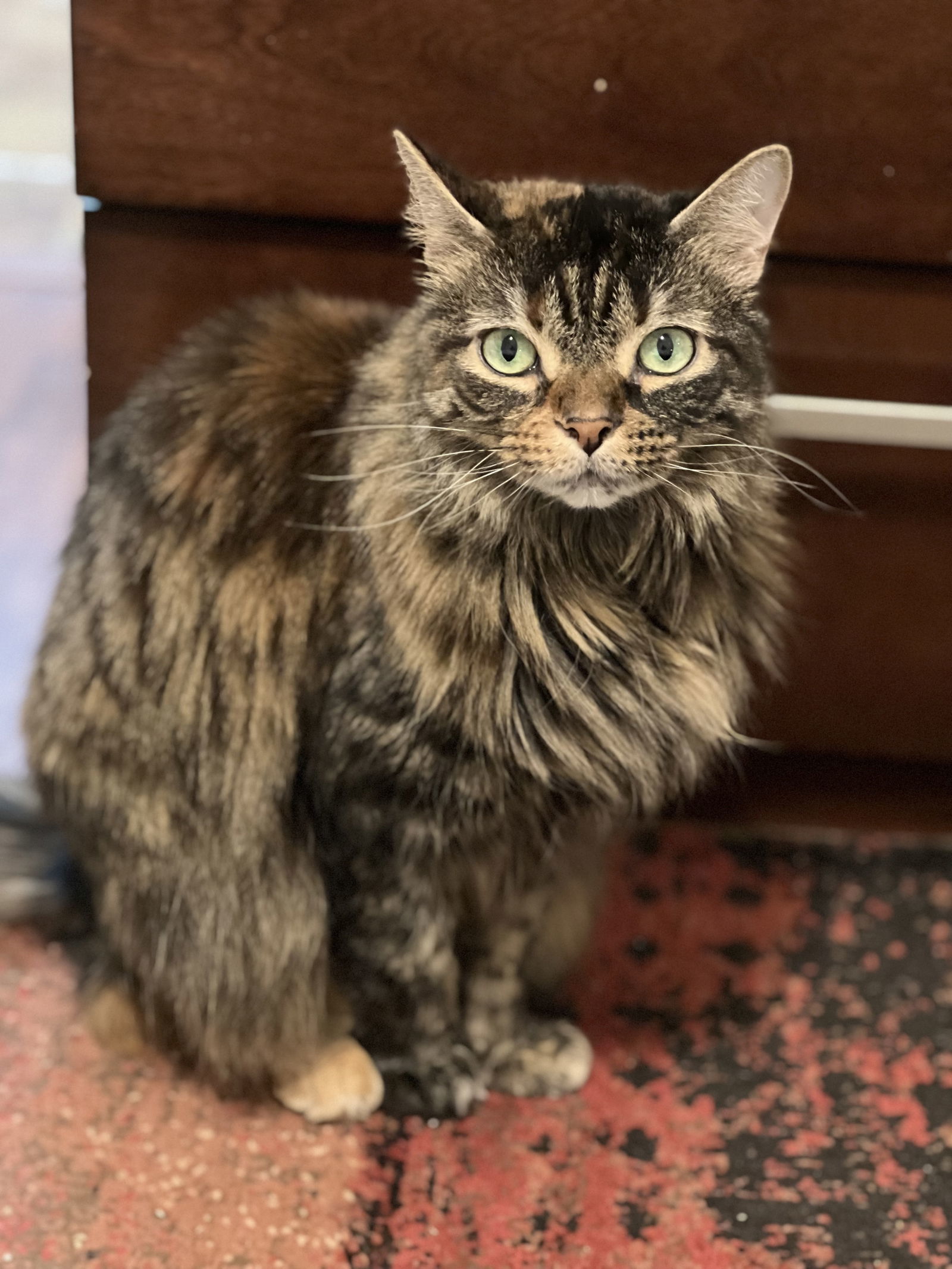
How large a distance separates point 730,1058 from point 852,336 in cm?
79

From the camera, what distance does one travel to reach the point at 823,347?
1333 mm

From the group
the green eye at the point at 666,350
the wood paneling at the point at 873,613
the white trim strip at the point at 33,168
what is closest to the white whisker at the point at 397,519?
the green eye at the point at 666,350

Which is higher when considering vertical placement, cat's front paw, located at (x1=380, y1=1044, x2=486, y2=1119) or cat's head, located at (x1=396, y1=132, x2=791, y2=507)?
cat's head, located at (x1=396, y1=132, x2=791, y2=507)

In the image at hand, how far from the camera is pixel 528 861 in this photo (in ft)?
3.94

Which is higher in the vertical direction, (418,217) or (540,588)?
(418,217)

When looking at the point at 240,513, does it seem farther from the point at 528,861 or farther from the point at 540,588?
the point at 528,861

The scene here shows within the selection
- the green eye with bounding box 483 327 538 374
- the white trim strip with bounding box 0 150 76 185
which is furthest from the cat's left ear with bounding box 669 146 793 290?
the white trim strip with bounding box 0 150 76 185

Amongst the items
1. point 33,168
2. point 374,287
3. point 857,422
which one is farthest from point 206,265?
point 33,168

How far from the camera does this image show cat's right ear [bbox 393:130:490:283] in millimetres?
937

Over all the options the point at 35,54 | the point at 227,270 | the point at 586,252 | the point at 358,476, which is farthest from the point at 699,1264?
the point at 35,54

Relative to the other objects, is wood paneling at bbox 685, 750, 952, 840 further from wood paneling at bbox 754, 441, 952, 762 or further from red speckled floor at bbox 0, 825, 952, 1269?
red speckled floor at bbox 0, 825, 952, 1269

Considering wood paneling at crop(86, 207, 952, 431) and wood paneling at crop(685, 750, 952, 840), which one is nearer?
wood paneling at crop(86, 207, 952, 431)

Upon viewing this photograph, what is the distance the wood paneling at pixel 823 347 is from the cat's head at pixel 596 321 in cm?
37

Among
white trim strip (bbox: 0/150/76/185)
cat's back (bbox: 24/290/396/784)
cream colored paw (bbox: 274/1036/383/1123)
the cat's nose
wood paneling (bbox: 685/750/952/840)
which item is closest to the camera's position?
the cat's nose
